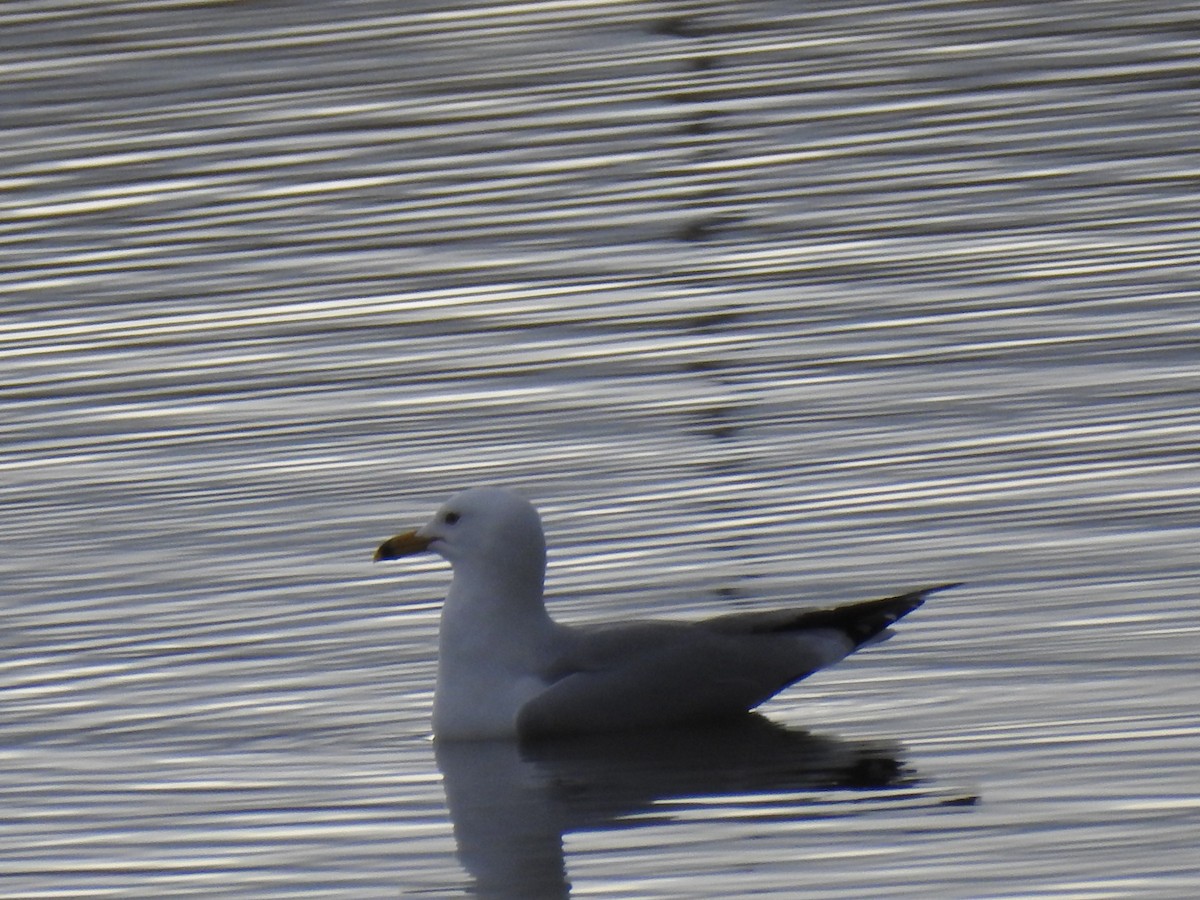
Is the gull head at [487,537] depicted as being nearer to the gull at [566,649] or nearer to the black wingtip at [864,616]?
the gull at [566,649]

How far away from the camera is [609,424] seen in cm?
1147

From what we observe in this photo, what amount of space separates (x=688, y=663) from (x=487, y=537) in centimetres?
71

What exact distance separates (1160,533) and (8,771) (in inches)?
148

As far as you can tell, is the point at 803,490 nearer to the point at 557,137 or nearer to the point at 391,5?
the point at 557,137

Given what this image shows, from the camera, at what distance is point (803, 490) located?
34.6 ft

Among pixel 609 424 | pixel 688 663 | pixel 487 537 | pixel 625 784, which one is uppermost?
pixel 609 424

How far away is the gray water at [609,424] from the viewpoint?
7.87 meters

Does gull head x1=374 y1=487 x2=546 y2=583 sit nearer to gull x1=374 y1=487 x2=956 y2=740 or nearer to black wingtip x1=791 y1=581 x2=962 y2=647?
gull x1=374 y1=487 x2=956 y2=740

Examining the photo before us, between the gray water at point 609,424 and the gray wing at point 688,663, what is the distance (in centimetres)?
12

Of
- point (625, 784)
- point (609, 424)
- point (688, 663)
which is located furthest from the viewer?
point (609, 424)

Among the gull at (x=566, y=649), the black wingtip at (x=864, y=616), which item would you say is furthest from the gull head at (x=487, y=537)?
the black wingtip at (x=864, y=616)


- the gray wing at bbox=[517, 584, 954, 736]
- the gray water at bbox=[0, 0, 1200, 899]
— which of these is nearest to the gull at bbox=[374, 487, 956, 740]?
the gray wing at bbox=[517, 584, 954, 736]

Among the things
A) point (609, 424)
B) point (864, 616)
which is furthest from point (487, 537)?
point (609, 424)

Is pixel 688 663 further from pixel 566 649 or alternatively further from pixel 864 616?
pixel 864 616
